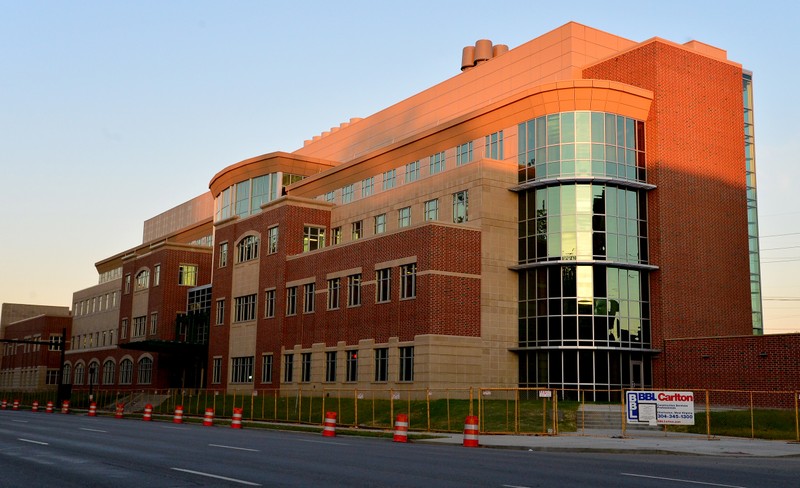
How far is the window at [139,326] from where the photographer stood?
3225 inches

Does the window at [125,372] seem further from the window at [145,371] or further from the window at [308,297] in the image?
the window at [308,297]

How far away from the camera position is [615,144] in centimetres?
4916

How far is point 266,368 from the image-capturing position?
61.2 metres

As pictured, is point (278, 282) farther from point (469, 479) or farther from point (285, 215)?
point (469, 479)

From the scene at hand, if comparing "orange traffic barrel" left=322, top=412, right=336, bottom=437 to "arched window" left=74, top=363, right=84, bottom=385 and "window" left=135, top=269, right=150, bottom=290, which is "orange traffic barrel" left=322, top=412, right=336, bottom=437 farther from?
"arched window" left=74, top=363, right=84, bottom=385

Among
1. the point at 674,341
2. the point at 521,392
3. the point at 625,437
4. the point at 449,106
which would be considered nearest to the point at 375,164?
the point at 449,106

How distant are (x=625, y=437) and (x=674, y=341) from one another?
17949 mm

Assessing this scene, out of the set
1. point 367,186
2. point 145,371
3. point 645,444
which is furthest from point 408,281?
point 145,371

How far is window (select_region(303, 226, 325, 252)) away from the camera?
62062 millimetres

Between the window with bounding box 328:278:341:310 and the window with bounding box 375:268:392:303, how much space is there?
4403 millimetres

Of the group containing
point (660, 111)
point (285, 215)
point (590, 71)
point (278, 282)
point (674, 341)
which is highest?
point (590, 71)

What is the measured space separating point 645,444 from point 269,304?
38596mm

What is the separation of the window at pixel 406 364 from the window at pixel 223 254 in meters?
24.6

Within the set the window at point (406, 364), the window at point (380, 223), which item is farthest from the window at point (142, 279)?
the window at point (406, 364)
